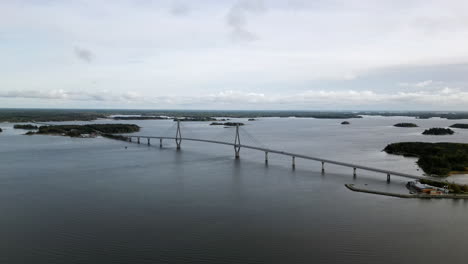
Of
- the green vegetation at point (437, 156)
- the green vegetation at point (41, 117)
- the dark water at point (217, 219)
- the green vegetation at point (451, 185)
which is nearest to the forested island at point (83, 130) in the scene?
the dark water at point (217, 219)

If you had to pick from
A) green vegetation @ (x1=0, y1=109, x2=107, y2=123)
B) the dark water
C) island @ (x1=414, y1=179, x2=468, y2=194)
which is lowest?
the dark water

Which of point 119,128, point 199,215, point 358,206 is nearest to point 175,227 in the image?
point 199,215

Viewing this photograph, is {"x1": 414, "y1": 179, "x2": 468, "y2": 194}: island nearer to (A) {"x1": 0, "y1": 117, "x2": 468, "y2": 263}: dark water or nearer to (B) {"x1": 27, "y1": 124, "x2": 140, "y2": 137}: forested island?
(A) {"x1": 0, "y1": 117, "x2": 468, "y2": 263}: dark water

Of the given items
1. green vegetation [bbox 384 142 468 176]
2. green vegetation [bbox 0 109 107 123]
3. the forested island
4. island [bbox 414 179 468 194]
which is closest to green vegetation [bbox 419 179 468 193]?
island [bbox 414 179 468 194]

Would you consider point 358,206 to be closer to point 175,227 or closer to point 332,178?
point 332,178

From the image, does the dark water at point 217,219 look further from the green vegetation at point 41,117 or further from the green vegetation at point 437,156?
the green vegetation at point 41,117

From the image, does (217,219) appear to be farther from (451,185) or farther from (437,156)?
(437,156)
